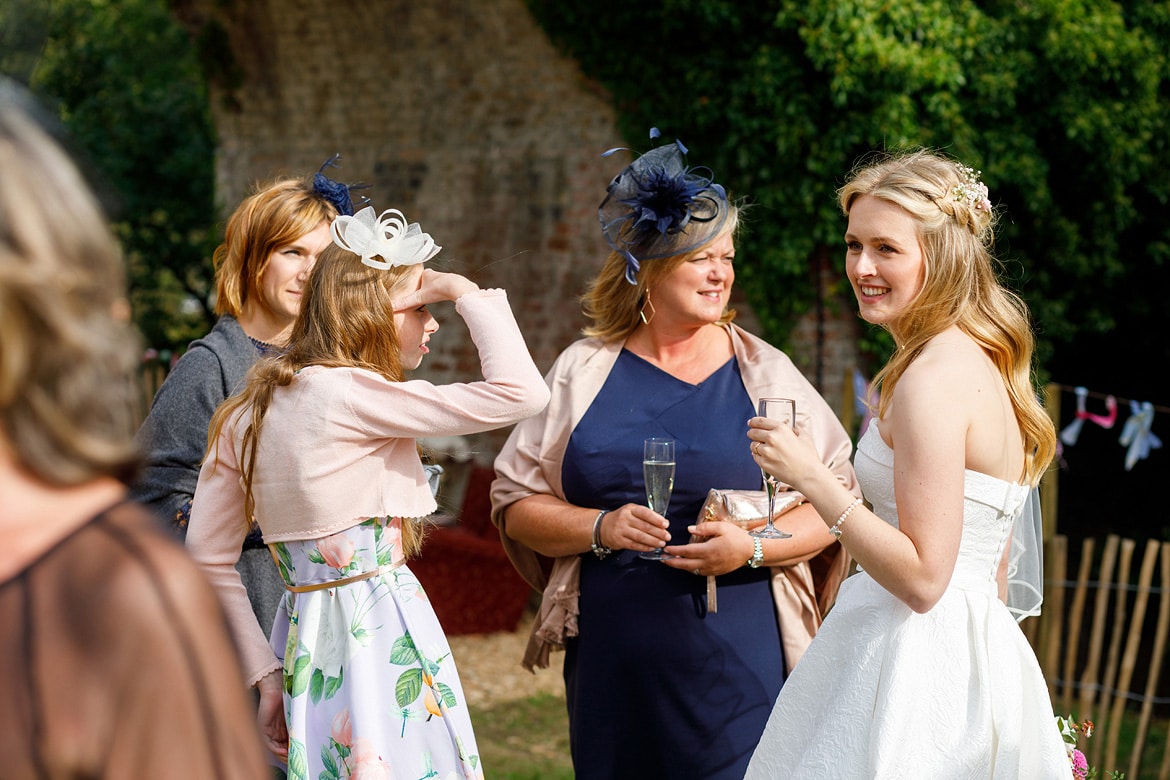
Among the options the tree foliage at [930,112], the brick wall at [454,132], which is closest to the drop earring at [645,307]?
the tree foliage at [930,112]

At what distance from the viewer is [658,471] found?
9.96 ft

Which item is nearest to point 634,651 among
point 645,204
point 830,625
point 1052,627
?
point 830,625

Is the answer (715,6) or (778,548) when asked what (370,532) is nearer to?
(778,548)

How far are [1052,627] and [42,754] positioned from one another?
620cm

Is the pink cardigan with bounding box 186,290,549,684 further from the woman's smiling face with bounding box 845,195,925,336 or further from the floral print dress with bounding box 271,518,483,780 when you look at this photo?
the woman's smiling face with bounding box 845,195,925,336

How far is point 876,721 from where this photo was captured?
2.40 metres

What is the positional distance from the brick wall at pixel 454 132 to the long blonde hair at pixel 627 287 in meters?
4.24

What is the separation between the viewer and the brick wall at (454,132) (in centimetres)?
871

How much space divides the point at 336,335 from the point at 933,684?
4.95 ft

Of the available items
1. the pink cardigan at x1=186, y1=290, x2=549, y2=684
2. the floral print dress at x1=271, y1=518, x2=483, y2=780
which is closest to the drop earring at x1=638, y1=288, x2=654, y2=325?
the pink cardigan at x1=186, y1=290, x2=549, y2=684

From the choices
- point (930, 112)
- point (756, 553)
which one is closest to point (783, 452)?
point (756, 553)

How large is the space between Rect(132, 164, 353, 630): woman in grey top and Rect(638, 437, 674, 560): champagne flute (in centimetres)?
110

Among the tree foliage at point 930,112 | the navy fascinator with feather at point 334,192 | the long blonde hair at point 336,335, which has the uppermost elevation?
the tree foliage at point 930,112

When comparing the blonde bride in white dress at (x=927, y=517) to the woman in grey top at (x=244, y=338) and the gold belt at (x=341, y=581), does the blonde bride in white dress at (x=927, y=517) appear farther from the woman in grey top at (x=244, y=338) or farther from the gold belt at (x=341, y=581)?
the woman in grey top at (x=244, y=338)
